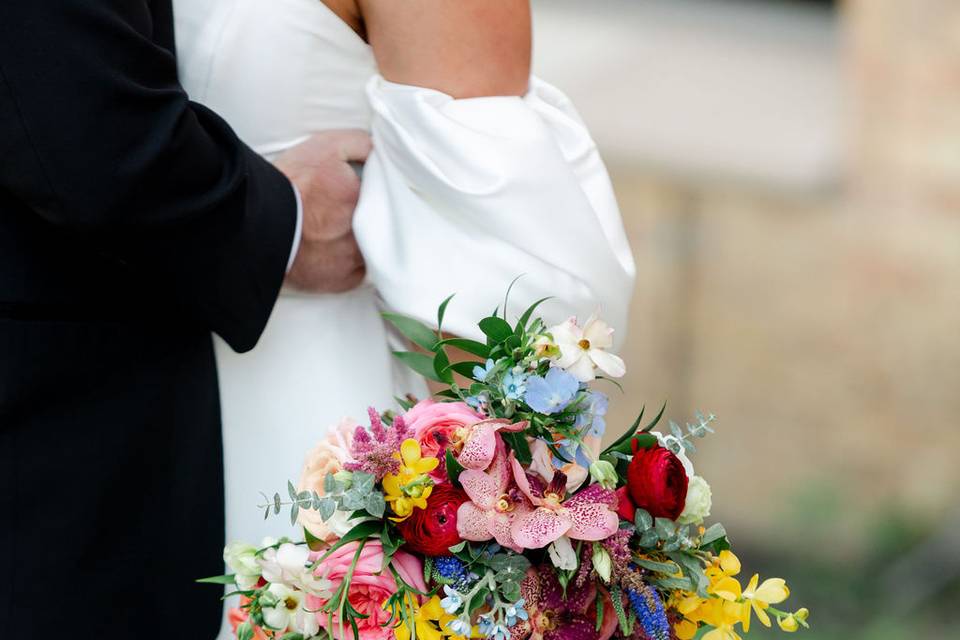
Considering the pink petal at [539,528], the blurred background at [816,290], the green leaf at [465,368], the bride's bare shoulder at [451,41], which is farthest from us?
the blurred background at [816,290]

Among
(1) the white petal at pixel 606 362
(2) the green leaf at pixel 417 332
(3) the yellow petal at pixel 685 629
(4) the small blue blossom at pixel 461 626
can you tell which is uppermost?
(1) the white petal at pixel 606 362

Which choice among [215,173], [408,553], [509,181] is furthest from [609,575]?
[215,173]

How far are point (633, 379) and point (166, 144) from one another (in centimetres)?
356

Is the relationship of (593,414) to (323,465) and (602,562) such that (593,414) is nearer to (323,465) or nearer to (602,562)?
(602,562)

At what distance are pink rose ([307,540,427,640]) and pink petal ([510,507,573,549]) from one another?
11 centimetres

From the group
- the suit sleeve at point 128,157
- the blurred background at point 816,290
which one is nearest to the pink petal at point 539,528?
the suit sleeve at point 128,157

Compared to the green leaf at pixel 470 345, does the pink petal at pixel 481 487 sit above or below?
below

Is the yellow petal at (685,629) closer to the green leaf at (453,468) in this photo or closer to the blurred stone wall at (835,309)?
the green leaf at (453,468)

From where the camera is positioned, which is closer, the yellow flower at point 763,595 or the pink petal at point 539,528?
the pink petal at point 539,528

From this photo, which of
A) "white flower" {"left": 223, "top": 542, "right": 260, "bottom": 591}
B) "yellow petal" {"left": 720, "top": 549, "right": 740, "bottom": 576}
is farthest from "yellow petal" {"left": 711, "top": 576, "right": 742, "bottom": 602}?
"white flower" {"left": 223, "top": 542, "right": 260, "bottom": 591}

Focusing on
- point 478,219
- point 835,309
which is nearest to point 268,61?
point 478,219

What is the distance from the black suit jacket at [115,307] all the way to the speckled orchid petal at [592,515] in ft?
1.79

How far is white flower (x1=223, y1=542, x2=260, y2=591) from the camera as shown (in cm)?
122

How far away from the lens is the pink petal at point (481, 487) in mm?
1121
